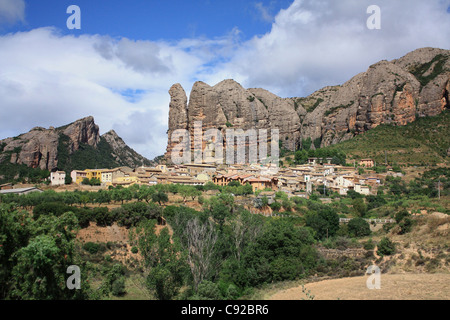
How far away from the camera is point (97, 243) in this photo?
31.0 m

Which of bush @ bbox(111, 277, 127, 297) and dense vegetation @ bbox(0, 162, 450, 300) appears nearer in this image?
dense vegetation @ bbox(0, 162, 450, 300)

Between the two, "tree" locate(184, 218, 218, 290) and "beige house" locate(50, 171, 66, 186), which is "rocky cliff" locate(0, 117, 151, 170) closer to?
"beige house" locate(50, 171, 66, 186)

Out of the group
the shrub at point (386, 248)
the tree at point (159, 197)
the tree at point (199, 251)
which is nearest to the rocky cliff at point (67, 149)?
the tree at point (159, 197)

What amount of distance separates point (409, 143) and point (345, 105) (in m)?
34.1

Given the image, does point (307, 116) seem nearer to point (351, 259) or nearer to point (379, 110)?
point (379, 110)

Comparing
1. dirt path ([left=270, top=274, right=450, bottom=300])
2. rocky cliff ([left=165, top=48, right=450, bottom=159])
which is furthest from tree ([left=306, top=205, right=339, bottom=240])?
rocky cliff ([left=165, top=48, right=450, bottom=159])

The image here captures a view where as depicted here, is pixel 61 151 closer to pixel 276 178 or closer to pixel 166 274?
pixel 276 178

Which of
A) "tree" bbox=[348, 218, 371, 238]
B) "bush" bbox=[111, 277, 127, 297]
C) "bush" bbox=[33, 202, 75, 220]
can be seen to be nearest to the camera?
"bush" bbox=[111, 277, 127, 297]

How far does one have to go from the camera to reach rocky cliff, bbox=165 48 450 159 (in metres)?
77.8

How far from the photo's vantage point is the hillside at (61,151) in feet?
259

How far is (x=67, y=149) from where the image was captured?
9419 cm

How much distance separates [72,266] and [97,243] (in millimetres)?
19260

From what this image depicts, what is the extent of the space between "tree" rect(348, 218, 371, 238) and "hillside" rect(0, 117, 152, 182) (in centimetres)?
5279
